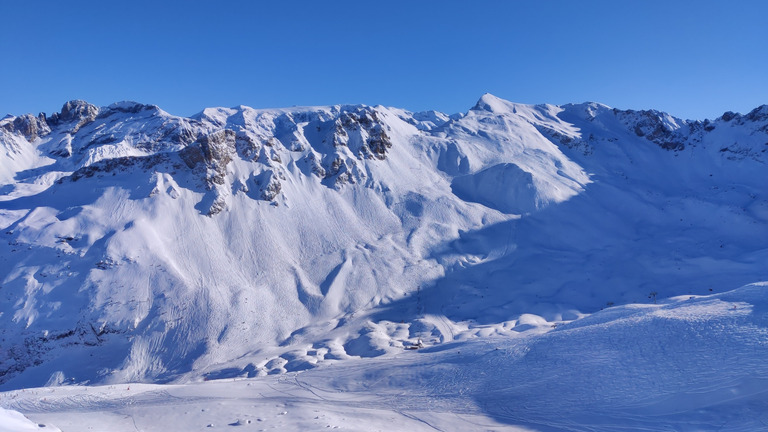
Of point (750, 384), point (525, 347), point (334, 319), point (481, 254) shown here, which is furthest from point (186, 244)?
point (750, 384)

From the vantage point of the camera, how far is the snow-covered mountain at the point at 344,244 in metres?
35.5

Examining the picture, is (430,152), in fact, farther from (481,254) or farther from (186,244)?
(186,244)

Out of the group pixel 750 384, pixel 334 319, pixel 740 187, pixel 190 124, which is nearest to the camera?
pixel 750 384

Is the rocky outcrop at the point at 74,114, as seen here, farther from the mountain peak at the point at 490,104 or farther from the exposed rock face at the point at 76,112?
the mountain peak at the point at 490,104

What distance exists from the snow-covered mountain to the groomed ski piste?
0.84 ft

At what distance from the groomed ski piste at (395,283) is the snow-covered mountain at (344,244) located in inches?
10.0

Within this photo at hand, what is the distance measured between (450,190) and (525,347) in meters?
38.2

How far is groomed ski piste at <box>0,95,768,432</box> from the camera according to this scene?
18.5m

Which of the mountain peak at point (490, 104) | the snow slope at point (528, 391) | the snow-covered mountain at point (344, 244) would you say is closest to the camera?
the snow slope at point (528, 391)

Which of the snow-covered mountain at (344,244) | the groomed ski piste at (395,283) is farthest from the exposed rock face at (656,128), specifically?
the snow-covered mountain at (344,244)

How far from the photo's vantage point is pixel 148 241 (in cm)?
4312

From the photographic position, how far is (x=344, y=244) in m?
48.8

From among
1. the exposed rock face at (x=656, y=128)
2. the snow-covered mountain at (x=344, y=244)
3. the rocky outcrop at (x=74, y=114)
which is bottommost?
the snow-covered mountain at (x=344, y=244)

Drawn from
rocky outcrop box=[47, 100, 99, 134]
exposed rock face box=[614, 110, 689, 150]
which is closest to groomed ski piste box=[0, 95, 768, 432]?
exposed rock face box=[614, 110, 689, 150]
